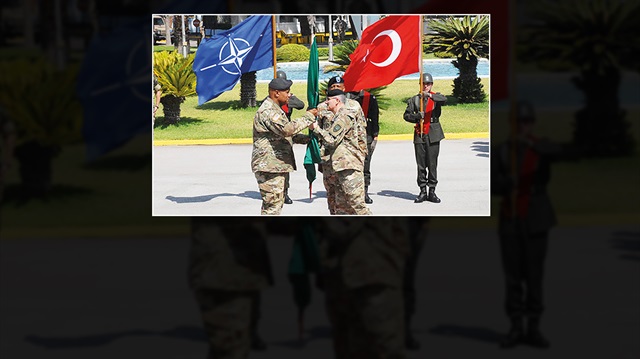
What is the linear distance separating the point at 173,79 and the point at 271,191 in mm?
797

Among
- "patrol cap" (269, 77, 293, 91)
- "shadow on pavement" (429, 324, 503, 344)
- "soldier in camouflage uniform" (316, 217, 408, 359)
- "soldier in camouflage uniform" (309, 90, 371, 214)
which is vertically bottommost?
"shadow on pavement" (429, 324, 503, 344)

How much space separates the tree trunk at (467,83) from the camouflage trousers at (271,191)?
1.03 meters
